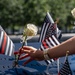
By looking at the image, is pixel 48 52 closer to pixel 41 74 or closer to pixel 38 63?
pixel 41 74

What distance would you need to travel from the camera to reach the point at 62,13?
154 ft

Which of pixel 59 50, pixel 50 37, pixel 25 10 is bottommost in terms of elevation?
pixel 59 50

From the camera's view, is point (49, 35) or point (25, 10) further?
point (25, 10)

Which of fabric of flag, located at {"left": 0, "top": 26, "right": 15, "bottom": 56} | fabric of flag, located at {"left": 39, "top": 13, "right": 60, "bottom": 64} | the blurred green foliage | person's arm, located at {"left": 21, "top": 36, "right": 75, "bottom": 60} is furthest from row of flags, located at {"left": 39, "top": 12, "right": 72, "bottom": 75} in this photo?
the blurred green foliage

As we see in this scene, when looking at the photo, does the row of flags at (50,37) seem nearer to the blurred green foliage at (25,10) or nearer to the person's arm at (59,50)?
the person's arm at (59,50)

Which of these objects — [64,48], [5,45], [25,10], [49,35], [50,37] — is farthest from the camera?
[25,10]

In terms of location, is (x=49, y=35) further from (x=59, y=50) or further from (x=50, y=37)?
(x=59, y=50)

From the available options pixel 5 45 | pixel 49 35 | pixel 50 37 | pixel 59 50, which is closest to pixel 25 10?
pixel 49 35

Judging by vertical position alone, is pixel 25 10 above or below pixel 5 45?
above

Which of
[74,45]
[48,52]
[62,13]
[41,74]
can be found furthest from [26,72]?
[62,13]

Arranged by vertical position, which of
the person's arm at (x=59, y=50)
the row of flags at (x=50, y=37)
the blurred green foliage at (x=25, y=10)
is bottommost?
the person's arm at (x=59, y=50)

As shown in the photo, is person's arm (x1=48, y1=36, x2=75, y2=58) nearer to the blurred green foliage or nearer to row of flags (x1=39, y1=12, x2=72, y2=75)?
row of flags (x1=39, y1=12, x2=72, y2=75)

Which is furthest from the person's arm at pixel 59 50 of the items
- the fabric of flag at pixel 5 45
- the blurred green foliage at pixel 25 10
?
the blurred green foliage at pixel 25 10

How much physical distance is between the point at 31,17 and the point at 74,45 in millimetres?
41569
